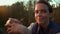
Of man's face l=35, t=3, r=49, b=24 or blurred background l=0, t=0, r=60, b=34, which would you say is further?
blurred background l=0, t=0, r=60, b=34

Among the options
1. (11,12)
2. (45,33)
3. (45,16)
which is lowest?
(11,12)

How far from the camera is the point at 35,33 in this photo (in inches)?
33.6

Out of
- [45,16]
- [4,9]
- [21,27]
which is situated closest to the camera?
[21,27]

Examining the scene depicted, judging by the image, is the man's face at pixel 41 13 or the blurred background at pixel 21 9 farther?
the blurred background at pixel 21 9

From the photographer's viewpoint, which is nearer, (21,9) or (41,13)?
(41,13)

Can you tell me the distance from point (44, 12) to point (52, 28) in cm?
21

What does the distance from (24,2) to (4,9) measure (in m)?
0.83

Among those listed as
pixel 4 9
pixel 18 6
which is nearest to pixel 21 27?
pixel 4 9

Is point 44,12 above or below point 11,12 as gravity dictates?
above

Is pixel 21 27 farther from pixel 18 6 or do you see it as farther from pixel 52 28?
pixel 18 6

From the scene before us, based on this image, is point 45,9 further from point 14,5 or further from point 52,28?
point 14,5

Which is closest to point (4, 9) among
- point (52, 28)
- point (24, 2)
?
point (24, 2)

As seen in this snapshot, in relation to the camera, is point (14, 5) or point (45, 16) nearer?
point (45, 16)

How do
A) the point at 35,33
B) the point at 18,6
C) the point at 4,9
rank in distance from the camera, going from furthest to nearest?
the point at 18,6
the point at 4,9
the point at 35,33
